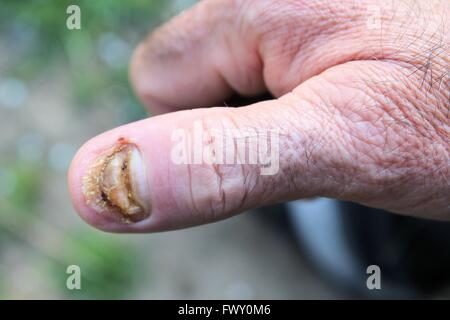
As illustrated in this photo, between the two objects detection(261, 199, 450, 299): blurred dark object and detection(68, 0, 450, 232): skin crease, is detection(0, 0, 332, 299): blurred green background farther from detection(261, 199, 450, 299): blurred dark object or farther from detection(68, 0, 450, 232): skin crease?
detection(68, 0, 450, 232): skin crease

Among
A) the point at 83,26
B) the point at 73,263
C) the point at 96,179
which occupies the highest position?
the point at 83,26

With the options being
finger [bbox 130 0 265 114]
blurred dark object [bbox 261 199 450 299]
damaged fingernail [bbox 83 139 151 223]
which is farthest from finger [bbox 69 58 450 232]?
blurred dark object [bbox 261 199 450 299]

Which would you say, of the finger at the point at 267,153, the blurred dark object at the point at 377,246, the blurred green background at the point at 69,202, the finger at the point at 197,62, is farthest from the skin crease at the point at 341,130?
the blurred green background at the point at 69,202

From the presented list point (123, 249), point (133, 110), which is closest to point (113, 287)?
point (123, 249)
